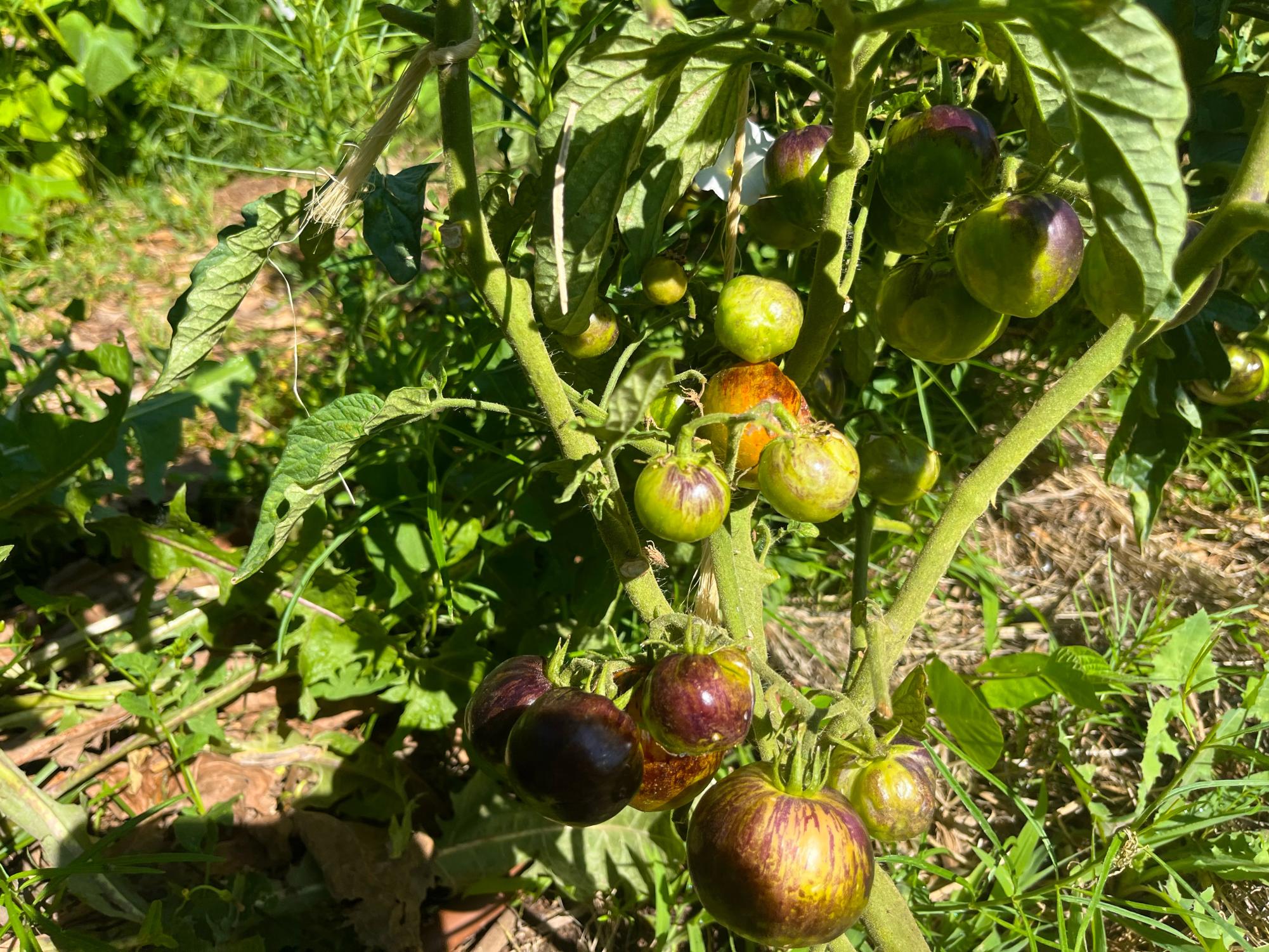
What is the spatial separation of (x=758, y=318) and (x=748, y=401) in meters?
0.09

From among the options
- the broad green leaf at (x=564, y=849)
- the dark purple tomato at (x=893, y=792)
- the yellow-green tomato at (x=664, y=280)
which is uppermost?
the yellow-green tomato at (x=664, y=280)

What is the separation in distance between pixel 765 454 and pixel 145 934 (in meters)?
1.01

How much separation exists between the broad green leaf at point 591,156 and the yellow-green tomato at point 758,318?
0.52ft

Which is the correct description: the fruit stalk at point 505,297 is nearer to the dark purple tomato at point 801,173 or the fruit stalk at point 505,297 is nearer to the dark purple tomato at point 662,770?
the dark purple tomato at point 662,770

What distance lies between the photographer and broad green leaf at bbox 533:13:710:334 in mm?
860

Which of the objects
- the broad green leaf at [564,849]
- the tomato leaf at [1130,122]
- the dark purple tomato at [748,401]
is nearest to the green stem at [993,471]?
the dark purple tomato at [748,401]

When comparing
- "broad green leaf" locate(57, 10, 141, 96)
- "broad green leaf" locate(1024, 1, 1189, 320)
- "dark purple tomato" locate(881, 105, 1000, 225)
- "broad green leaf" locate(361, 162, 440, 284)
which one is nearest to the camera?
"broad green leaf" locate(1024, 1, 1189, 320)

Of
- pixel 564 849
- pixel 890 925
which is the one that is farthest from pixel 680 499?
pixel 564 849

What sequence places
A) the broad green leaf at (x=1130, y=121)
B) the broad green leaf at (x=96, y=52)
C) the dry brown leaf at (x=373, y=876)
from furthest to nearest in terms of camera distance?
the broad green leaf at (x=96, y=52) → the dry brown leaf at (x=373, y=876) → the broad green leaf at (x=1130, y=121)

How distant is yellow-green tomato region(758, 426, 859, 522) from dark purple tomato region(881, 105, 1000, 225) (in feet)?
0.93

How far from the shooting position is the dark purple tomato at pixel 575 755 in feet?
2.78

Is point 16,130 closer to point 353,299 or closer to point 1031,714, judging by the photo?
point 353,299

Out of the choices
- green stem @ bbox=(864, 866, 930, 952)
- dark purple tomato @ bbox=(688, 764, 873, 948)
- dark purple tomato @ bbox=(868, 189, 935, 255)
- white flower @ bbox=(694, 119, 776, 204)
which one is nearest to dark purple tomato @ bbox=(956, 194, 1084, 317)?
dark purple tomato @ bbox=(868, 189, 935, 255)

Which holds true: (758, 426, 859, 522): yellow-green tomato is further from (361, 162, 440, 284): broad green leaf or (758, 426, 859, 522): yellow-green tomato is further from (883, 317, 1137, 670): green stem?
(361, 162, 440, 284): broad green leaf
